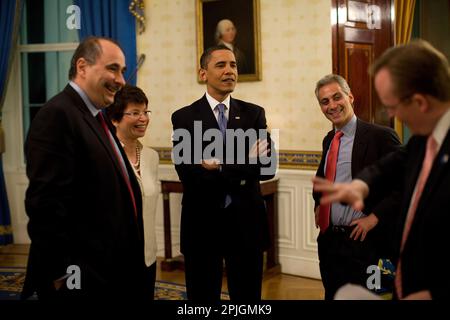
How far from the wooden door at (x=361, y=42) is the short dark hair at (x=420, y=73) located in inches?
115

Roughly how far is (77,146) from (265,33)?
10.6 feet

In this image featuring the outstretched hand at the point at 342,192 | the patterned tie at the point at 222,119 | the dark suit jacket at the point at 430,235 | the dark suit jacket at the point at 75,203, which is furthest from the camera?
the patterned tie at the point at 222,119

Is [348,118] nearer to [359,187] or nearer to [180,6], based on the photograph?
[359,187]

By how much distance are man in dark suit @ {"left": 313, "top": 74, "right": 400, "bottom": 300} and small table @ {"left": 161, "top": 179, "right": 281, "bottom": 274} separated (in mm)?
1972

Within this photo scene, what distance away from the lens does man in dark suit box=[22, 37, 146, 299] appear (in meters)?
1.75

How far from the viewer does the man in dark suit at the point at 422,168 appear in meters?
1.25

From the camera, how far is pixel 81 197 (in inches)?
72.4

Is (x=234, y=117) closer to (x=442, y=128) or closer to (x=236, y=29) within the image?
(x=442, y=128)

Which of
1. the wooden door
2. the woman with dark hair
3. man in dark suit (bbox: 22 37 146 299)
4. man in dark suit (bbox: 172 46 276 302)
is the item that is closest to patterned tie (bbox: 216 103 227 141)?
man in dark suit (bbox: 172 46 276 302)

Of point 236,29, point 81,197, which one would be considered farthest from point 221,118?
point 236,29

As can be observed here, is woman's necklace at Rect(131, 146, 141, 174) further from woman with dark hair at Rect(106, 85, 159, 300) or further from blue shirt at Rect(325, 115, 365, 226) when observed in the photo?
blue shirt at Rect(325, 115, 365, 226)

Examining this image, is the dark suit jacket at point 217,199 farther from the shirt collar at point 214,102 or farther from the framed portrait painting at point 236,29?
the framed portrait painting at point 236,29

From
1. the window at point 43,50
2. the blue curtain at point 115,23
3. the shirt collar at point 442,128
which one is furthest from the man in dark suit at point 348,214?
the window at point 43,50

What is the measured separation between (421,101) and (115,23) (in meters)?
4.46
